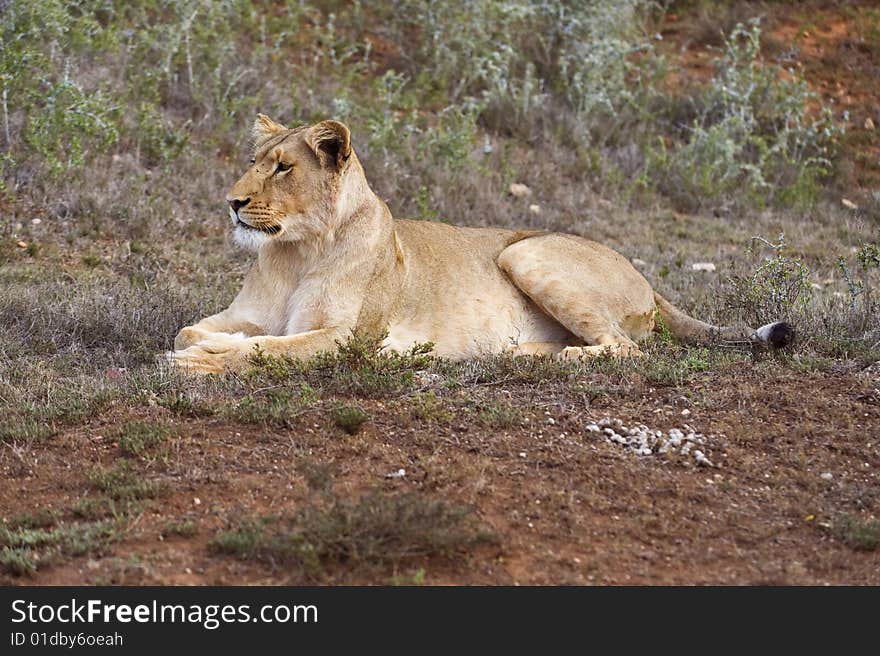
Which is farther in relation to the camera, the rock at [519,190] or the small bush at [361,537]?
the rock at [519,190]

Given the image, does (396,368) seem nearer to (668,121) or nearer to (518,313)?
(518,313)

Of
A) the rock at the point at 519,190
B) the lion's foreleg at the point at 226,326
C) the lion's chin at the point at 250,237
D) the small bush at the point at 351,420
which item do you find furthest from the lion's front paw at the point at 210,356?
the rock at the point at 519,190

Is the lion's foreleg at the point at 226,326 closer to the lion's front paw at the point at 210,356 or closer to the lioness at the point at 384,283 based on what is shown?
the lioness at the point at 384,283

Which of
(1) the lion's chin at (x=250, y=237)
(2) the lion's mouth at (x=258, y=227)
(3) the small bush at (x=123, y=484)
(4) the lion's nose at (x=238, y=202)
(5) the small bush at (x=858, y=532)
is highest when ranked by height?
(4) the lion's nose at (x=238, y=202)

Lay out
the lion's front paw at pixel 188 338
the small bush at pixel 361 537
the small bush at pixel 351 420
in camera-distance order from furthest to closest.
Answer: the lion's front paw at pixel 188 338
the small bush at pixel 351 420
the small bush at pixel 361 537

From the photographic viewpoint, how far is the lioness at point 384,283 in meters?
6.59

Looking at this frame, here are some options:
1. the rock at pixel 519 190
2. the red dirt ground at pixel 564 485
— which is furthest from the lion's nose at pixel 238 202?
the rock at pixel 519 190

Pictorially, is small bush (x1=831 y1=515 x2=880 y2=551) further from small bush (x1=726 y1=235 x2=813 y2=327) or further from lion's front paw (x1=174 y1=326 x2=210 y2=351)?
lion's front paw (x1=174 y1=326 x2=210 y2=351)

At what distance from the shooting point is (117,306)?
25.1 feet

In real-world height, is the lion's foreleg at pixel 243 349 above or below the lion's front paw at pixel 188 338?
above

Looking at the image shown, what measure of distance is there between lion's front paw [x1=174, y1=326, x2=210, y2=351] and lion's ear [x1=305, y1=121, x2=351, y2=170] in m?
1.15

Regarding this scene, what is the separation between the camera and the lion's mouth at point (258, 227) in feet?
21.4

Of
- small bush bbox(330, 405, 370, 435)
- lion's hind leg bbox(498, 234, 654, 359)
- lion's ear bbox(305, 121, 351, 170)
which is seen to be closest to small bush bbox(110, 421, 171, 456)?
small bush bbox(330, 405, 370, 435)

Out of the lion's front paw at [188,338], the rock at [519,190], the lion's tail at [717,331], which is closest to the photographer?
the lion's front paw at [188,338]
